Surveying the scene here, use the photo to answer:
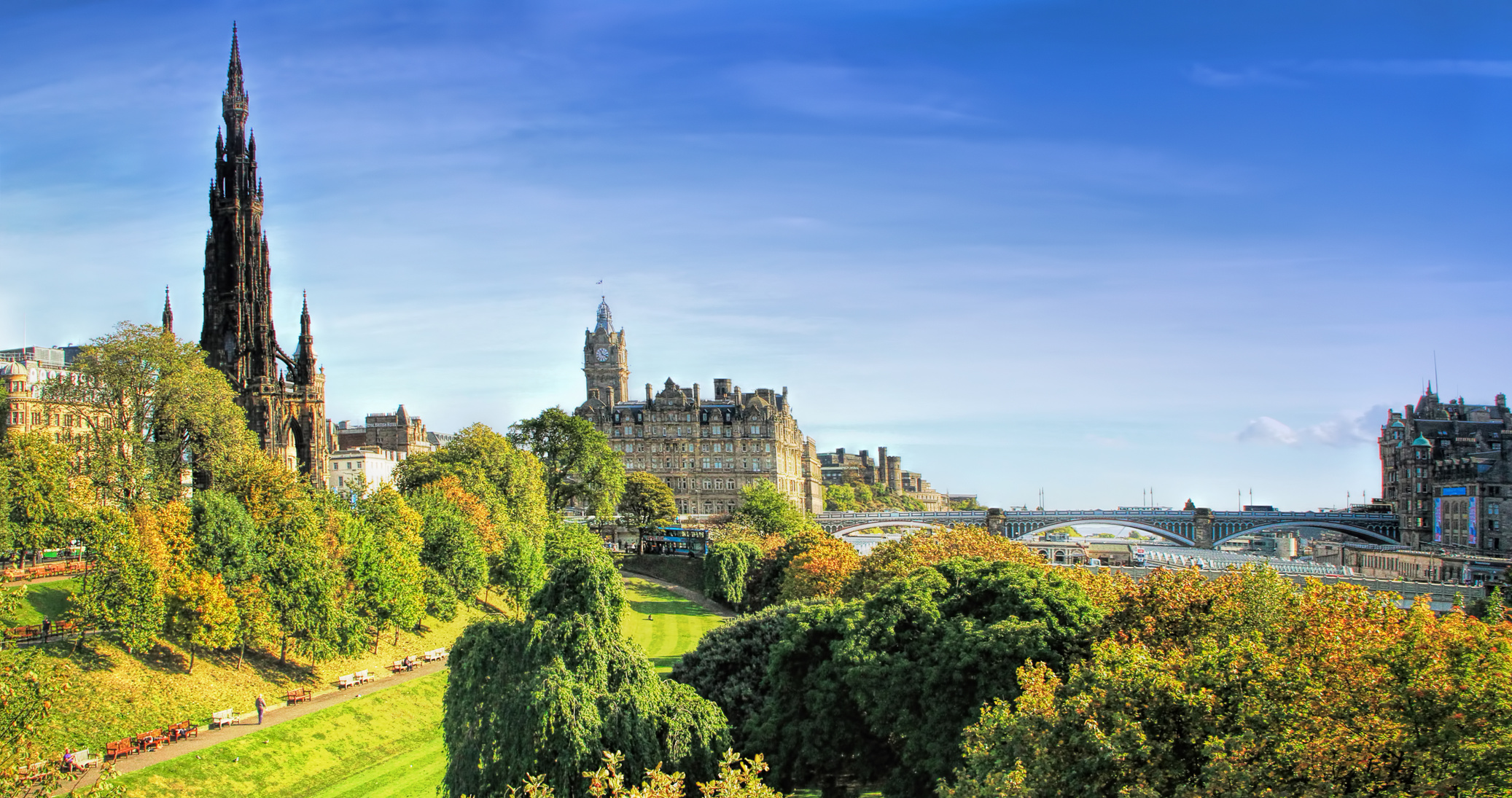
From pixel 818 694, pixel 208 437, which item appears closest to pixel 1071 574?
pixel 818 694

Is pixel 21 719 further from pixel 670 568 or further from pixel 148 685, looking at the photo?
pixel 670 568

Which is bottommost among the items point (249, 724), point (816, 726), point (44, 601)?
point (249, 724)

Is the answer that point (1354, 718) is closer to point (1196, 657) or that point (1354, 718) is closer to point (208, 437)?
point (1196, 657)

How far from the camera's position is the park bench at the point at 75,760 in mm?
42062

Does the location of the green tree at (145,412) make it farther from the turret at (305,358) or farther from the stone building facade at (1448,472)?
the stone building facade at (1448,472)

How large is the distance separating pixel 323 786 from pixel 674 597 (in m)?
58.8

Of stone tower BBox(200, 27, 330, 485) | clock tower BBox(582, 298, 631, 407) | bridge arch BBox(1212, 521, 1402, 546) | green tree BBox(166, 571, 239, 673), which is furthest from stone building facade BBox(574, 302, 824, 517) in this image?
green tree BBox(166, 571, 239, 673)

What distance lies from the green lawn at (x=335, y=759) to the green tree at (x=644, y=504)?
70353 millimetres

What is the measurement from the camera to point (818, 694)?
43500mm

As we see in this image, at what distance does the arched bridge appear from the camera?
5349 inches

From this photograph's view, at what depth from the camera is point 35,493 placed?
59844mm

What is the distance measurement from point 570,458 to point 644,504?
13.6 m

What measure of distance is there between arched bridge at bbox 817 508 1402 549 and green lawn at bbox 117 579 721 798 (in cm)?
8969

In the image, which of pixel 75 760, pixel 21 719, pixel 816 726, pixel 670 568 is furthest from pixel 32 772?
pixel 670 568
